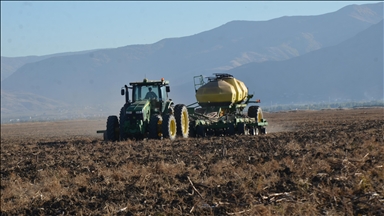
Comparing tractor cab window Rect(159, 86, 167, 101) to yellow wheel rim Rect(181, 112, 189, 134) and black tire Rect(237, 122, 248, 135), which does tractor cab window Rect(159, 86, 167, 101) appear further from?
black tire Rect(237, 122, 248, 135)

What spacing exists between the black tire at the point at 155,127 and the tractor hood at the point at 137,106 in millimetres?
660

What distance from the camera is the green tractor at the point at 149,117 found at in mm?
24891

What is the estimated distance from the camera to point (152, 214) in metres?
10.3

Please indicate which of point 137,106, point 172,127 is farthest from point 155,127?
point 137,106

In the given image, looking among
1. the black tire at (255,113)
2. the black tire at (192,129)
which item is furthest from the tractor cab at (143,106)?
the black tire at (255,113)

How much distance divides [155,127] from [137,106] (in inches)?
46.4

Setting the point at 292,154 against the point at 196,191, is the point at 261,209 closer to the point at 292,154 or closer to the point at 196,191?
the point at 196,191

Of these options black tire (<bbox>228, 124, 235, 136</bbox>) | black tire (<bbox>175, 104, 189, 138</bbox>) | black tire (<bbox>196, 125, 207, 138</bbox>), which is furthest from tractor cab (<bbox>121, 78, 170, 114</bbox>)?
black tire (<bbox>228, 124, 235, 136</bbox>)

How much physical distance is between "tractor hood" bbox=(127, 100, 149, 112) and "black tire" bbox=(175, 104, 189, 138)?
1261mm

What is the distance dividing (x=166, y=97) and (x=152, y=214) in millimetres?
16624

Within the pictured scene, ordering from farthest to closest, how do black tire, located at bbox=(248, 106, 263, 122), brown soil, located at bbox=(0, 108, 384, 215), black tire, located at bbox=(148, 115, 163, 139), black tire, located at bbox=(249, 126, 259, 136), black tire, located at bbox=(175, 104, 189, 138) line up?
black tire, located at bbox=(248, 106, 263, 122), black tire, located at bbox=(249, 126, 259, 136), black tire, located at bbox=(175, 104, 189, 138), black tire, located at bbox=(148, 115, 163, 139), brown soil, located at bbox=(0, 108, 384, 215)

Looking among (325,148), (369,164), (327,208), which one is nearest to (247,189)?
(327,208)

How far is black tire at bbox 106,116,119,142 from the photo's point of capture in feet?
85.9

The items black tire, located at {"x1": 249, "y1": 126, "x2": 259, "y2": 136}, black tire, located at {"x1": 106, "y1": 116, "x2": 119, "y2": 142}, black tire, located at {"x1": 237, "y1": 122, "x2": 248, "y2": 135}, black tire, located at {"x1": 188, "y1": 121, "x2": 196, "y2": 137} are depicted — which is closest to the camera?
black tire, located at {"x1": 106, "y1": 116, "x2": 119, "y2": 142}
